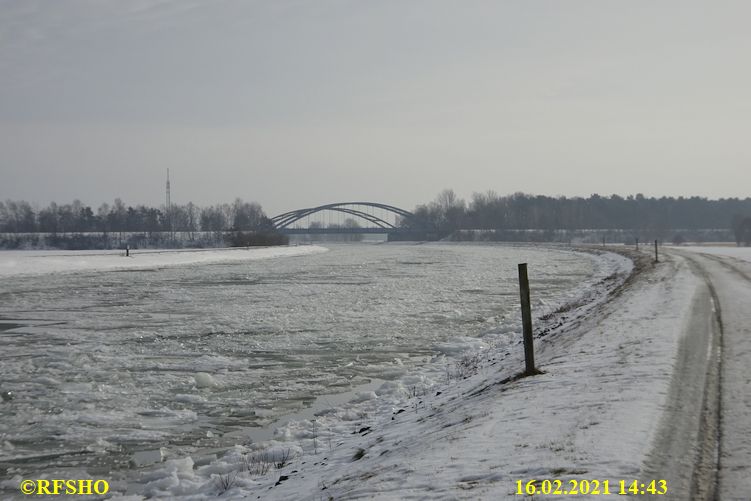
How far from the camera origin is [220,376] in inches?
495

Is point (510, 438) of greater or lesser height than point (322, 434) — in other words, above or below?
above

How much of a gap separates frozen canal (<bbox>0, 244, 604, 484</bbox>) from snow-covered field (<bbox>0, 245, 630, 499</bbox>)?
0.13 feet

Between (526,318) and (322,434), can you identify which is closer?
(322,434)

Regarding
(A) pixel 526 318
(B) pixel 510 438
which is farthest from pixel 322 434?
(A) pixel 526 318

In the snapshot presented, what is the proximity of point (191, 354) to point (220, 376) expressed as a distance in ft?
7.83

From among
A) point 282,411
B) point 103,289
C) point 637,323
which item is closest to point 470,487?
point 282,411

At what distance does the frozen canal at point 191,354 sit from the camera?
9.17 meters

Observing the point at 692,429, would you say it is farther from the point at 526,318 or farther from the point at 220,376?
the point at 220,376

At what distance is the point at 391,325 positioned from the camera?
1925 centimetres

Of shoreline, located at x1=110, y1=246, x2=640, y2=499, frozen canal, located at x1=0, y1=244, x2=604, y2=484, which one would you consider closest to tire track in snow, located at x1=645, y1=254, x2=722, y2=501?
shoreline, located at x1=110, y1=246, x2=640, y2=499

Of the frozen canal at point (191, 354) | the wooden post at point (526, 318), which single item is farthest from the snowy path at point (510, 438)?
the frozen canal at point (191, 354)

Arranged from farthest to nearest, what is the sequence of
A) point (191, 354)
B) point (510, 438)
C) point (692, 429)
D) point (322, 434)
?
point (191, 354) → point (322, 434) → point (510, 438) → point (692, 429)

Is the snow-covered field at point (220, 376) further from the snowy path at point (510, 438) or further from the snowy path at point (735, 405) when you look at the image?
the snowy path at point (735, 405)

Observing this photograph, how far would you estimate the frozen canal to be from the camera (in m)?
9.17
